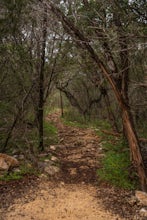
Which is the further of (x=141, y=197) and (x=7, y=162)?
(x=7, y=162)

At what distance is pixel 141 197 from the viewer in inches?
184

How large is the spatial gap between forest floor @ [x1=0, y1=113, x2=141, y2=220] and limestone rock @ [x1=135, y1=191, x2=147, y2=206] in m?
0.15

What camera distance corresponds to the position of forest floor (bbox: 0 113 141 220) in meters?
4.19

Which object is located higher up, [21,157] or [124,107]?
[124,107]

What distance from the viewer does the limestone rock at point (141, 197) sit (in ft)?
14.9

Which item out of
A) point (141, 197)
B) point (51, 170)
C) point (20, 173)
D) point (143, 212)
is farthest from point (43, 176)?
point (143, 212)

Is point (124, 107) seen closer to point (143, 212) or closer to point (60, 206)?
point (143, 212)

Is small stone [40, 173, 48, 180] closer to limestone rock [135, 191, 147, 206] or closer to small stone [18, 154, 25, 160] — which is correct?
small stone [18, 154, 25, 160]

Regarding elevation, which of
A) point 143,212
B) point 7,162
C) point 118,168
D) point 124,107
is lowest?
point 143,212

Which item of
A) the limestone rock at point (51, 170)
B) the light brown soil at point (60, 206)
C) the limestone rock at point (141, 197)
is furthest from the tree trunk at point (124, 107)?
the limestone rock at point (51, 170)

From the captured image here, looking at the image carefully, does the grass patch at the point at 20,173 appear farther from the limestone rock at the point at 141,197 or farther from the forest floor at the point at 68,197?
the limestone rock at the point at 141,197


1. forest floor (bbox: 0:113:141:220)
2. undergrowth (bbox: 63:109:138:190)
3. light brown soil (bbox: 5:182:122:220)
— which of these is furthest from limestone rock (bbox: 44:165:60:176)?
undergrowth (bbox: 63:109:138:190)

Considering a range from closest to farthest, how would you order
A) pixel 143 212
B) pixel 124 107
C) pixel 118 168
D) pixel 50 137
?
pixel 143 212 → pixel 124 107 → pixel 118 168 → pixel 50 137

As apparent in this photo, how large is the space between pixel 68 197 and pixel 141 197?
130cm
